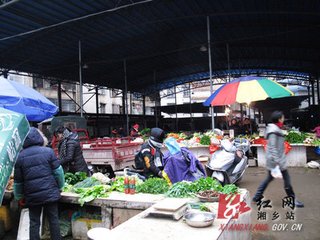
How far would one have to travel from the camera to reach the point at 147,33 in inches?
558

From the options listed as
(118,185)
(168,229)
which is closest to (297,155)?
(118,185)

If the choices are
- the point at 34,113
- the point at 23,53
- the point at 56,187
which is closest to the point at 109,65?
the point at 23,53

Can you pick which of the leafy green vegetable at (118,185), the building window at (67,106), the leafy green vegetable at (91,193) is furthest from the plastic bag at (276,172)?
the building window at (67,106)

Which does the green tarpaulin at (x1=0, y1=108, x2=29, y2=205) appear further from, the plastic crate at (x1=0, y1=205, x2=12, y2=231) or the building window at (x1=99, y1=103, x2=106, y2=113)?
the building window at (x1=99, y1=103, x2=106, y2=113)

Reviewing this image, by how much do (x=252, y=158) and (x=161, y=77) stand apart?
17.4m

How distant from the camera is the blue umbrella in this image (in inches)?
190

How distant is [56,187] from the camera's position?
390 centimetres

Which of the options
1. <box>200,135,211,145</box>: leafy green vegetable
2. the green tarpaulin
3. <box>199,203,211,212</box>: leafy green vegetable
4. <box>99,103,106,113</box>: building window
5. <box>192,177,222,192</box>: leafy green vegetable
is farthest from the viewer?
<box>99,103,106,113</box>: building window

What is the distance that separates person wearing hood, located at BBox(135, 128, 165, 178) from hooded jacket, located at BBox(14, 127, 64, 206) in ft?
5.35

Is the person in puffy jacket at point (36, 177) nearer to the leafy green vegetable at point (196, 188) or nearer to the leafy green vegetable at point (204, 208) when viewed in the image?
the leafy green vegetable at point (196, 188)

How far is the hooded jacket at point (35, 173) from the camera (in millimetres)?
3699

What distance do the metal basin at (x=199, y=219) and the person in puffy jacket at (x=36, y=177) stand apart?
6.31 feet

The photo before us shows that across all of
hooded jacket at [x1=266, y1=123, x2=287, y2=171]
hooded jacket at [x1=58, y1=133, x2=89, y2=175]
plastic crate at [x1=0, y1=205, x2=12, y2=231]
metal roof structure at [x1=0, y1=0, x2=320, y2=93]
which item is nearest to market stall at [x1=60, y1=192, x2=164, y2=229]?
hooded jacket at [x1=58, y1=133, x2=89, y2=175]
